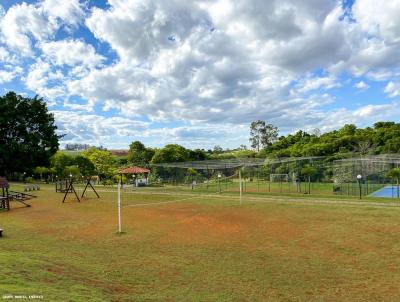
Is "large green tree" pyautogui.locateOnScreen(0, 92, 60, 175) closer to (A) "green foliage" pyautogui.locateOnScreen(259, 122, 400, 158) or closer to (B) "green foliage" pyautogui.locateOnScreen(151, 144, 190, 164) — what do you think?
(B) "green foliage" pyautogui.locateOnScreen(151, 144, 190, 164)

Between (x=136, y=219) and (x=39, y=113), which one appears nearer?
(x=136, y=219)

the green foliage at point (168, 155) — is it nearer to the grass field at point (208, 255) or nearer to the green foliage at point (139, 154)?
the green foliage at point (139, 154)

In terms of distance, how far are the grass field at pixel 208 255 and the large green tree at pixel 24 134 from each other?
32335 mm

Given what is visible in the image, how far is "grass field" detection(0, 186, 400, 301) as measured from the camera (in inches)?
347

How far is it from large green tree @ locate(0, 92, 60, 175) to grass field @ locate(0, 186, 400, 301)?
32.3m

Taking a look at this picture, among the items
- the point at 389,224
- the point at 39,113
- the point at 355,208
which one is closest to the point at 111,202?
the point at 355,208

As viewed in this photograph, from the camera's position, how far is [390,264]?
11062 millimetres

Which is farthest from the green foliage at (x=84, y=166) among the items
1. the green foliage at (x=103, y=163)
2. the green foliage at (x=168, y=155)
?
the green foliage at (x=168, y=155)

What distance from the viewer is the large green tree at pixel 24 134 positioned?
51.4 metres

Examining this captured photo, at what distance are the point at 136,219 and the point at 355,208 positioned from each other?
1390cm

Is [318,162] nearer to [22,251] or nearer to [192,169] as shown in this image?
[192,169]

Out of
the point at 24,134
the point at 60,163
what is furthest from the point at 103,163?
the point at 24,134

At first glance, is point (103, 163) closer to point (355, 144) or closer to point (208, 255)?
point (355, 144)

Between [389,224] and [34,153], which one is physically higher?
[34,153]
